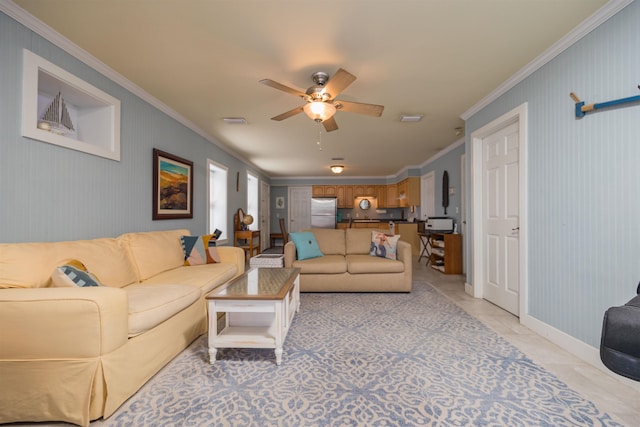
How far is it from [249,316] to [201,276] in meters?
0.70

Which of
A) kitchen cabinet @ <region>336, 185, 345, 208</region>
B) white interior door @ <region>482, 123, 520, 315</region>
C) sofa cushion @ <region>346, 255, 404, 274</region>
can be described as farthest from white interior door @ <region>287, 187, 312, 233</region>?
white interior door @ <region>482, 123, 520, 315</region>

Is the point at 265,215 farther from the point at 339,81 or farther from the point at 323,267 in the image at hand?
the point at 339,81

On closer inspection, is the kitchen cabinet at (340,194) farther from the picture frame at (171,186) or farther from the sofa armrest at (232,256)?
the sofa armrest at (232,256)

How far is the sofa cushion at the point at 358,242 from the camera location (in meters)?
4.46

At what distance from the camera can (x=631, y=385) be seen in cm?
168

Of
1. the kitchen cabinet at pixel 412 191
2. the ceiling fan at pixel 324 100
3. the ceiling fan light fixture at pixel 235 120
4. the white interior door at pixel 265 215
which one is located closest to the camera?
the ceiling fan at pixel 324 100

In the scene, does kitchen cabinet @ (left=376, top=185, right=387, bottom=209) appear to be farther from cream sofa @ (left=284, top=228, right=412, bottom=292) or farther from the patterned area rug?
the patterned area rug

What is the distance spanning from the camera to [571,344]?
2131mm

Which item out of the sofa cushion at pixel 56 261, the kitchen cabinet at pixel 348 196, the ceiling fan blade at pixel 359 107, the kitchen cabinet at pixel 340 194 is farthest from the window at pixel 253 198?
the ceiling fan blade at pixel 359 107

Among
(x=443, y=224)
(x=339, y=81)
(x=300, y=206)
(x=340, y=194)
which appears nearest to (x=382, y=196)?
(x=340, y=194)

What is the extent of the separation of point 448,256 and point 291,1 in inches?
178

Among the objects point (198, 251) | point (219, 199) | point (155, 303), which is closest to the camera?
point (155, 303)

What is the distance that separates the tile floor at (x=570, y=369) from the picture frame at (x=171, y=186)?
12.4 feet

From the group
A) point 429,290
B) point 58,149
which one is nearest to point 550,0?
point 429,290
